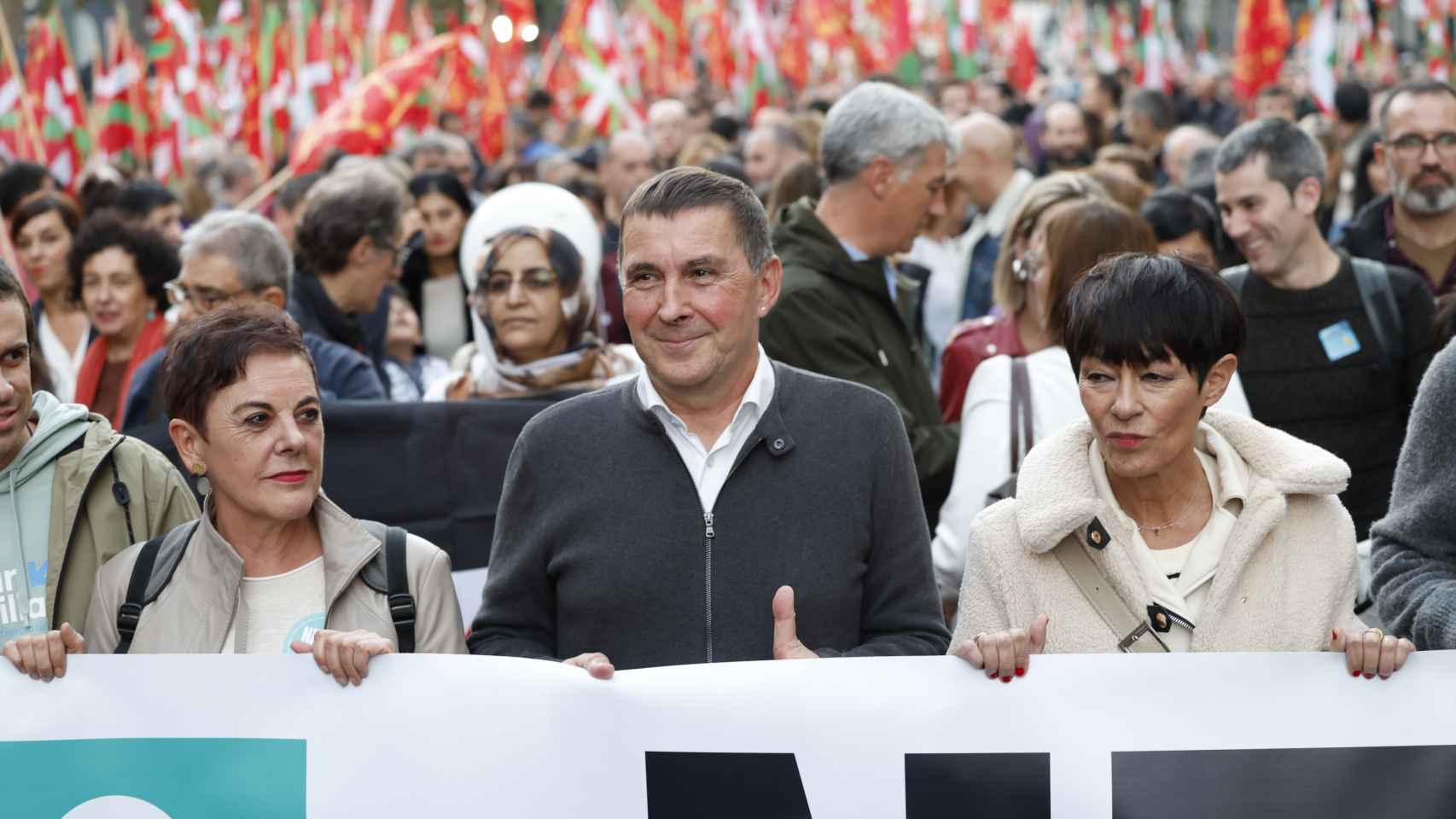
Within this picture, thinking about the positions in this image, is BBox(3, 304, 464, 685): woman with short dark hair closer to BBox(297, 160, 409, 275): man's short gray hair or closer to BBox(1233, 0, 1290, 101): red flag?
BBox(297, 160, 409, 275): man's short gray hair

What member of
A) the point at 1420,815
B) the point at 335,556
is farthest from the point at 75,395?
the point at 1420,815

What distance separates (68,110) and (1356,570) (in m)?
11.2

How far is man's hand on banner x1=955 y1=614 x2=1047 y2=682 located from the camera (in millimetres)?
3119

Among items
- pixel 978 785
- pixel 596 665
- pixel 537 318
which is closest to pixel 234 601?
pixel 596 665

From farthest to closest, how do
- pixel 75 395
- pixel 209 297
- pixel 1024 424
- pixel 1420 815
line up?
pixel 75 395 → pixel 209 297 → pixel 1024 424 → pixel 1420 815

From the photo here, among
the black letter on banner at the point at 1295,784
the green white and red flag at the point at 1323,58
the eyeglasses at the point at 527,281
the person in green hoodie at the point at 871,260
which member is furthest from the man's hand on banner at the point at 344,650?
the green white and red flag at the point at 1323,58

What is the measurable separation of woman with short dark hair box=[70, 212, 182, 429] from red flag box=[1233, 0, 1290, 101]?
1227 centimetres

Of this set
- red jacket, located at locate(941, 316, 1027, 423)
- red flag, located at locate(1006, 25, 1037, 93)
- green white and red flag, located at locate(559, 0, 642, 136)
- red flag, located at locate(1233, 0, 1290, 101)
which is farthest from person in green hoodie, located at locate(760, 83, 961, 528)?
red flag, located at locate(1006, 25, 1037, 93)

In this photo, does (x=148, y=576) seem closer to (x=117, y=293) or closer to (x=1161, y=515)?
(x=1161, y=515)

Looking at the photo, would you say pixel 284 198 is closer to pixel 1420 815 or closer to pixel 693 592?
pixel 693 592

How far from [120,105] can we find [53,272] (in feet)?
16.2

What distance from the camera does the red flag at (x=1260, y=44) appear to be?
16.4 meters

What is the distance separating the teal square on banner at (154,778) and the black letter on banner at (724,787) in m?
0.65

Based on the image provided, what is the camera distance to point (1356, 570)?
3348 millimetres
